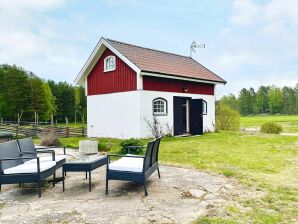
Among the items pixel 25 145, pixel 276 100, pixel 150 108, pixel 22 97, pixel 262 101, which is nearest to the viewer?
pixel 25 145

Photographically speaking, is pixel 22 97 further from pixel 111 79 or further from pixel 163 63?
pixel 163 63

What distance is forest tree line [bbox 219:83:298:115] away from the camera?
9400 centimetres

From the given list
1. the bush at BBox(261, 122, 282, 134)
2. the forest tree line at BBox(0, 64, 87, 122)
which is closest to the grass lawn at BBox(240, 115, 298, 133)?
the bush at BBox(261, 122, 282, 134)

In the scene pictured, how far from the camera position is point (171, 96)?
16.8 meters

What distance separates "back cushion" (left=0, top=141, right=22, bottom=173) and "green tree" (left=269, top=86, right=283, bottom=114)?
322 feet

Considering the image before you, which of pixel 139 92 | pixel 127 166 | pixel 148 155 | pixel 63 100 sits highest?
pixel 63 100

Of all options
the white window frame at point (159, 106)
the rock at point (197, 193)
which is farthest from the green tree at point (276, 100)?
the rock at point (197, 193)

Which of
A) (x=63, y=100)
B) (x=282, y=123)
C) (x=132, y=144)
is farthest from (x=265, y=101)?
(x=132, y=144)

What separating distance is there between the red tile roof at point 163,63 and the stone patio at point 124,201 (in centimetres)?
966

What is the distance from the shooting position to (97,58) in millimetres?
17688

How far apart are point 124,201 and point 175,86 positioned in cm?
1259

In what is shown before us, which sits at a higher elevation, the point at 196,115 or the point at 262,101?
the point at 262,101

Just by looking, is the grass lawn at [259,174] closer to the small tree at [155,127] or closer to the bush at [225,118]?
the small tree at [155,127]

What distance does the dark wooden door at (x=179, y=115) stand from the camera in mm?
17125
